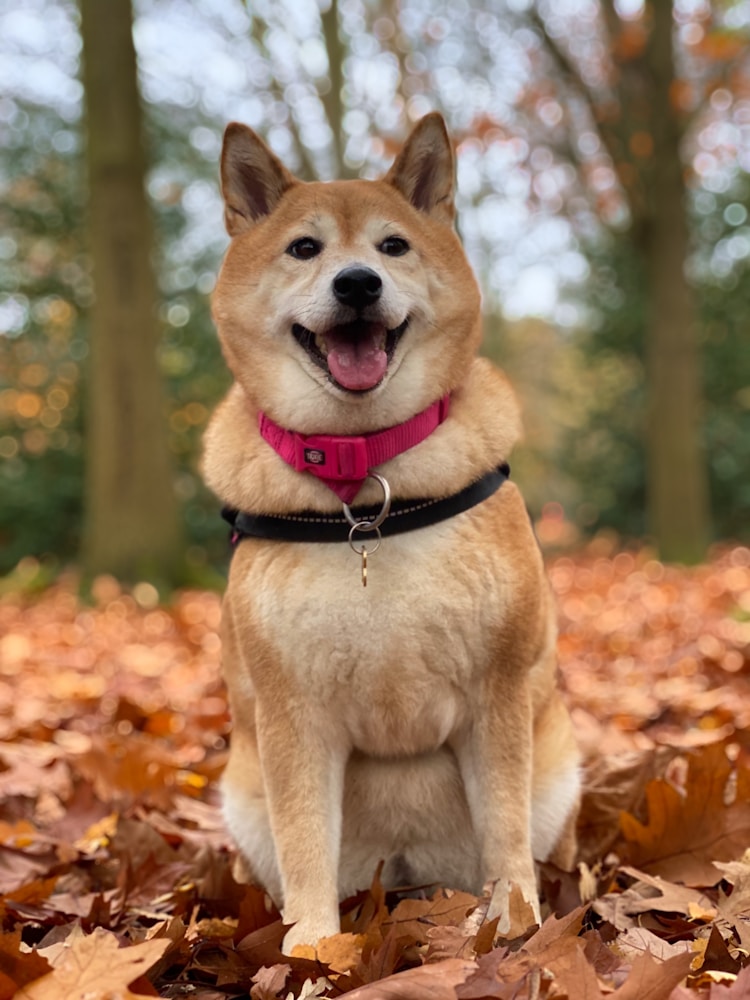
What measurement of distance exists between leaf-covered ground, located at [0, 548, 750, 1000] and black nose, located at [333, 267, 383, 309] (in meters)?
1.30

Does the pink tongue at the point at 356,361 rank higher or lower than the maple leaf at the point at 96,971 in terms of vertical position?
higher

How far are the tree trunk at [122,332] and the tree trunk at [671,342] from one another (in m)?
5.69

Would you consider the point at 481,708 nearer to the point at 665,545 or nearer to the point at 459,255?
the point at 459,255

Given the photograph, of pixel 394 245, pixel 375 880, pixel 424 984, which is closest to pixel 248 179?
pixel 394 245

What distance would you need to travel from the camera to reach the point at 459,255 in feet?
7.86

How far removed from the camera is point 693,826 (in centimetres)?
240

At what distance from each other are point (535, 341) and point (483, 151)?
57.9 feet

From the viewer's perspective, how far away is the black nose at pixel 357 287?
2148 mm

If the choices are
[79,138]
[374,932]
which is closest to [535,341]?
[79,138]

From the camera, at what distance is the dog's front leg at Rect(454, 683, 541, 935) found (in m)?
2.24

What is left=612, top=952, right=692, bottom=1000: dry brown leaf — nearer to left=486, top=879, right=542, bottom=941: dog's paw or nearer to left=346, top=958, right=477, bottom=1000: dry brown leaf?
left=346, top=958, right=477, bottom=1000: dry brown leaf

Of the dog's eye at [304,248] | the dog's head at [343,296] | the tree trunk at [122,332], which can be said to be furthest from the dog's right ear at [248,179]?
the tree trunk at [122,332]

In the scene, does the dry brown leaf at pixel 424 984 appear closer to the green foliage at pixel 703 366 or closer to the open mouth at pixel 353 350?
the open mouth at pixel 353 350

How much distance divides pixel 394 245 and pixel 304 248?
0.22 m
